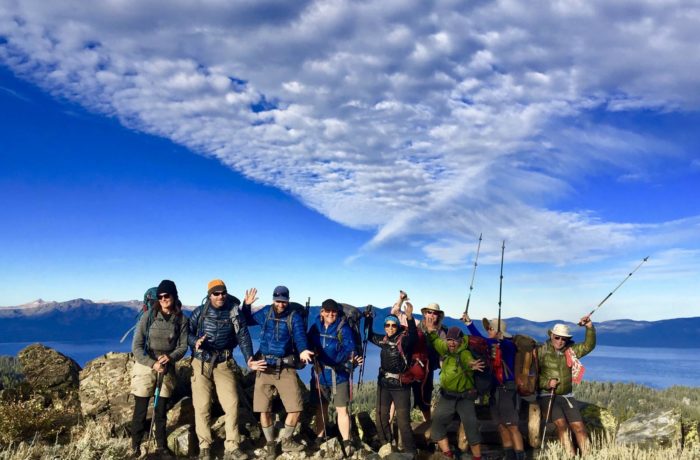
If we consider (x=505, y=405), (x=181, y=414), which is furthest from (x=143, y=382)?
(x=505, y=405)

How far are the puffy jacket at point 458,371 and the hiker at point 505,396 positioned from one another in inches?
26.8

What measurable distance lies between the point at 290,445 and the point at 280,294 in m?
2.42

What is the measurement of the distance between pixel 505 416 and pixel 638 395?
23.4 m

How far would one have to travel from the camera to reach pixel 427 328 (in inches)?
336

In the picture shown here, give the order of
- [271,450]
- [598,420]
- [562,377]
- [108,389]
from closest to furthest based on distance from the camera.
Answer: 1. [271,450]
2. [562,377]
3. [598,420]
4. [108,389]

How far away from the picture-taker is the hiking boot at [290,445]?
7355 mm

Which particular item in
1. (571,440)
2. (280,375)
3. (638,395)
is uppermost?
A: (280,375)

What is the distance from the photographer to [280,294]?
24.9 feet

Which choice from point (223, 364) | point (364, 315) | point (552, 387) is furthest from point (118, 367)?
point (552, 387)

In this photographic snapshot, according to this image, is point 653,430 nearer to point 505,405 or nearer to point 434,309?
point 505,405

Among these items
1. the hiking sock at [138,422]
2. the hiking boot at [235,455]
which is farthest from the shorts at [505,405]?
the hiking sock at [138,422]

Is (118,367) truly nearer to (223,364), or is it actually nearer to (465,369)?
(223,364)

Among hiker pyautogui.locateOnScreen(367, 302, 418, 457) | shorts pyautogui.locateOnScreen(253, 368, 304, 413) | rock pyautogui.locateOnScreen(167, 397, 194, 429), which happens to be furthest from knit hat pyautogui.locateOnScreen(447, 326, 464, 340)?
rock pyautogui.locateOnScreen(167, 397, 194, 429)

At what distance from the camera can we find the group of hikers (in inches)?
292
